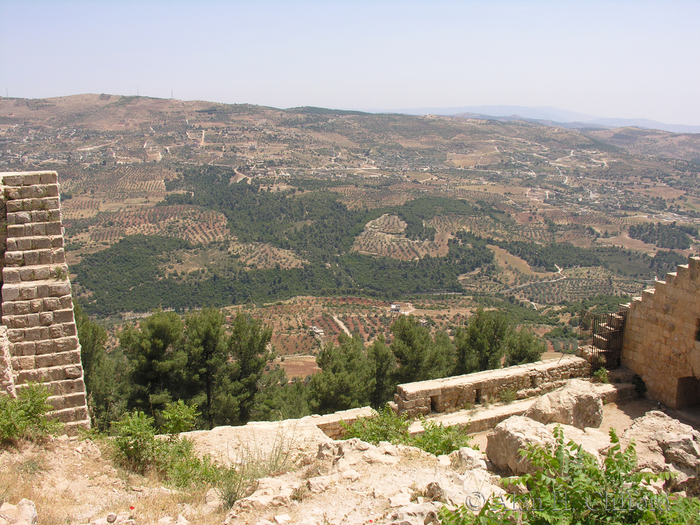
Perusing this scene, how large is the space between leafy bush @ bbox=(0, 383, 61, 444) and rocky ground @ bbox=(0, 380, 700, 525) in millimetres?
167

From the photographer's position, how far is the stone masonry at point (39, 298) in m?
6.39

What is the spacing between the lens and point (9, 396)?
5984 mm

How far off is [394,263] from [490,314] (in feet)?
255

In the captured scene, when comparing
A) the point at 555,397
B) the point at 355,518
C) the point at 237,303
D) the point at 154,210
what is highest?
the point at 355,518

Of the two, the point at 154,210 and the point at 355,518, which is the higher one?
the point at 355,518

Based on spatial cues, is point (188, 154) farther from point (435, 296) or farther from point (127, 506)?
point (127, 506)

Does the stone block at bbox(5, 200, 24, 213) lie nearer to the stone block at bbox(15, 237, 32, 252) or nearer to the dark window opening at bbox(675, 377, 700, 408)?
the stone block at bbox(15, 237, 32, 252)

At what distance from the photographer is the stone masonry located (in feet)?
21.0

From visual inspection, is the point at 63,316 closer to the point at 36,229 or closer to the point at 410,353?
the point at 36,229

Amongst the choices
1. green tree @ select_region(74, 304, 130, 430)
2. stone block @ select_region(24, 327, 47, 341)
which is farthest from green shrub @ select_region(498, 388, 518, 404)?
green tree @ select_region(74, 304, 130, 430)

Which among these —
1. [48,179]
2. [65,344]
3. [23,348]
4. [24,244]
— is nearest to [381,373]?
[65,344]

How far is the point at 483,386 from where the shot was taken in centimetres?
988

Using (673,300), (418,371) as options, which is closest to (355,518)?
(673,300)

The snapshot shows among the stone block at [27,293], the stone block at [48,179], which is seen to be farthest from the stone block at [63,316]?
the stone block at [48,179]
